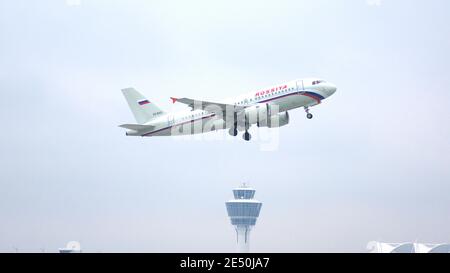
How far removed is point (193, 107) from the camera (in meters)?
90.6

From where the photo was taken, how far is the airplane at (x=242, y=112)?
292 feet

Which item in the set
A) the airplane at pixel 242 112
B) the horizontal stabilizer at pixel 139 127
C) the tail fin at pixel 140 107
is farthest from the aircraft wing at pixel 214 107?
the tail fin at pixel 140 107

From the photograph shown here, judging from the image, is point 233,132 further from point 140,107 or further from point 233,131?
point 140,107

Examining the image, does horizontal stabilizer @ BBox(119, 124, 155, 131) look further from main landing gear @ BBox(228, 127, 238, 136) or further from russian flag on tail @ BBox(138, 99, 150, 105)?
main landing gear @ BBox(228, 127, 238, 136)

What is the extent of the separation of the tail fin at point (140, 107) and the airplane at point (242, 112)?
93cm

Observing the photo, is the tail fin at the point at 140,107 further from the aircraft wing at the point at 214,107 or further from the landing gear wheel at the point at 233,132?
the landing gear wheel at the point at 233,132

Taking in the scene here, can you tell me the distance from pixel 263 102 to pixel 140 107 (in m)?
21.1

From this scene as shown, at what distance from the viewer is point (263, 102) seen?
294 feet

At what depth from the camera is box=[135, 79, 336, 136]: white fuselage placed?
292 feet

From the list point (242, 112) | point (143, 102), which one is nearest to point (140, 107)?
point (143, 102)
